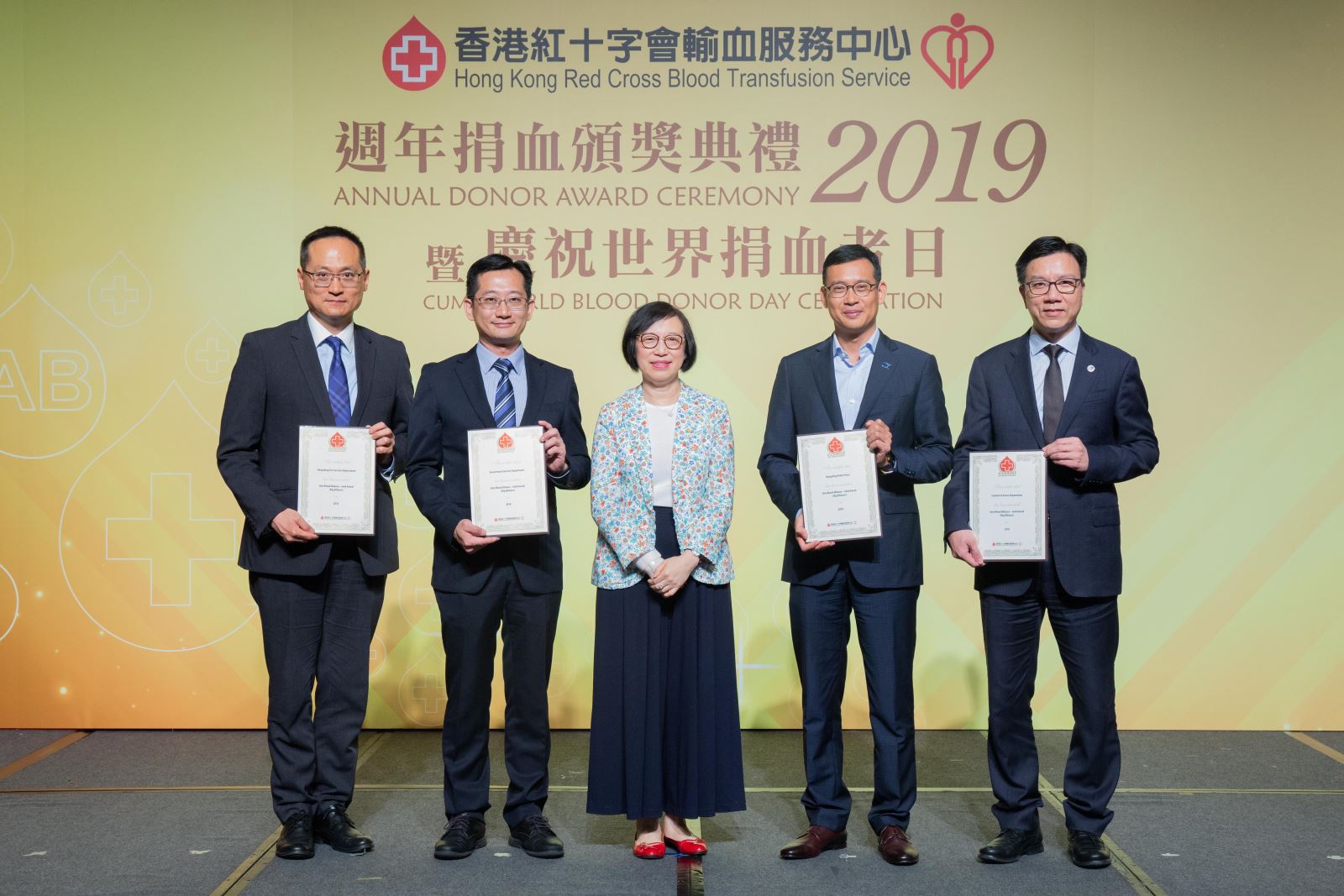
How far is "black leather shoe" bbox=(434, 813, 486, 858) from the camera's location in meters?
3.23

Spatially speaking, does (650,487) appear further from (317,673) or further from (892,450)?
(317,673)

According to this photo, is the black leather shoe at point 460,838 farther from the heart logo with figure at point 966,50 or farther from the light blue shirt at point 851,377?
the heart logo with figure at point 966,50

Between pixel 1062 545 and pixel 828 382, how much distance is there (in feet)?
2.55

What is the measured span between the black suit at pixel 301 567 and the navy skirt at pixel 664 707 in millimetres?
735

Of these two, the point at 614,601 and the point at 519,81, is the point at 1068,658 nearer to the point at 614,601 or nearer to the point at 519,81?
the point at 614,601

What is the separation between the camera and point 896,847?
3221mm

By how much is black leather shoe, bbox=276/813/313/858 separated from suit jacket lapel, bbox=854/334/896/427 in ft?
6.31

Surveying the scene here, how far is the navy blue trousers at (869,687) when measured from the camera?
3246 mm

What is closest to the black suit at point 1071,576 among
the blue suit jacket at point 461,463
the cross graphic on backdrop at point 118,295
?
the blue suit jacket at point 461,463

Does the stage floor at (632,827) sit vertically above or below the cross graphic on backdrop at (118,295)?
below

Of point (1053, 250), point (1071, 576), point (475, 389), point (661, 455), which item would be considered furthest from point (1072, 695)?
point (475, 389)

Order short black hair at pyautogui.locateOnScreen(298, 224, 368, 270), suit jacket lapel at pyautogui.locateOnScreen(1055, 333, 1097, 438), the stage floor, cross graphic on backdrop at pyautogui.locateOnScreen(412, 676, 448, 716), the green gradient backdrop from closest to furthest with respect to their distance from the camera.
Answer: the stage floor
suit jacket lapel at pyautogui.locateOnScreen(1055, 333, 1097, 438)
short black hair at pyautogui.locateOnScreen(298, 224, 368, 270)
the green gradient backdrop
cross graphic on backdrop at pyautogui.locateOnScreen(412, 676, 448, 716)

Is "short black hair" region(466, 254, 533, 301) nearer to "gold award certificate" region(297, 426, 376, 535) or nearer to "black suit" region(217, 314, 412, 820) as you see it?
"black suit" region(217, 314, 412, 820)

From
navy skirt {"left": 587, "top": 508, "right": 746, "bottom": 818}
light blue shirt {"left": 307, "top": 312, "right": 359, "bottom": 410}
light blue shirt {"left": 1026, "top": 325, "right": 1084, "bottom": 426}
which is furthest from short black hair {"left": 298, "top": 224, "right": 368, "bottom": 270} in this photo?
light blue shirt {"left": 1026, "top": 325, "right": 1084, "bottom": 426}
